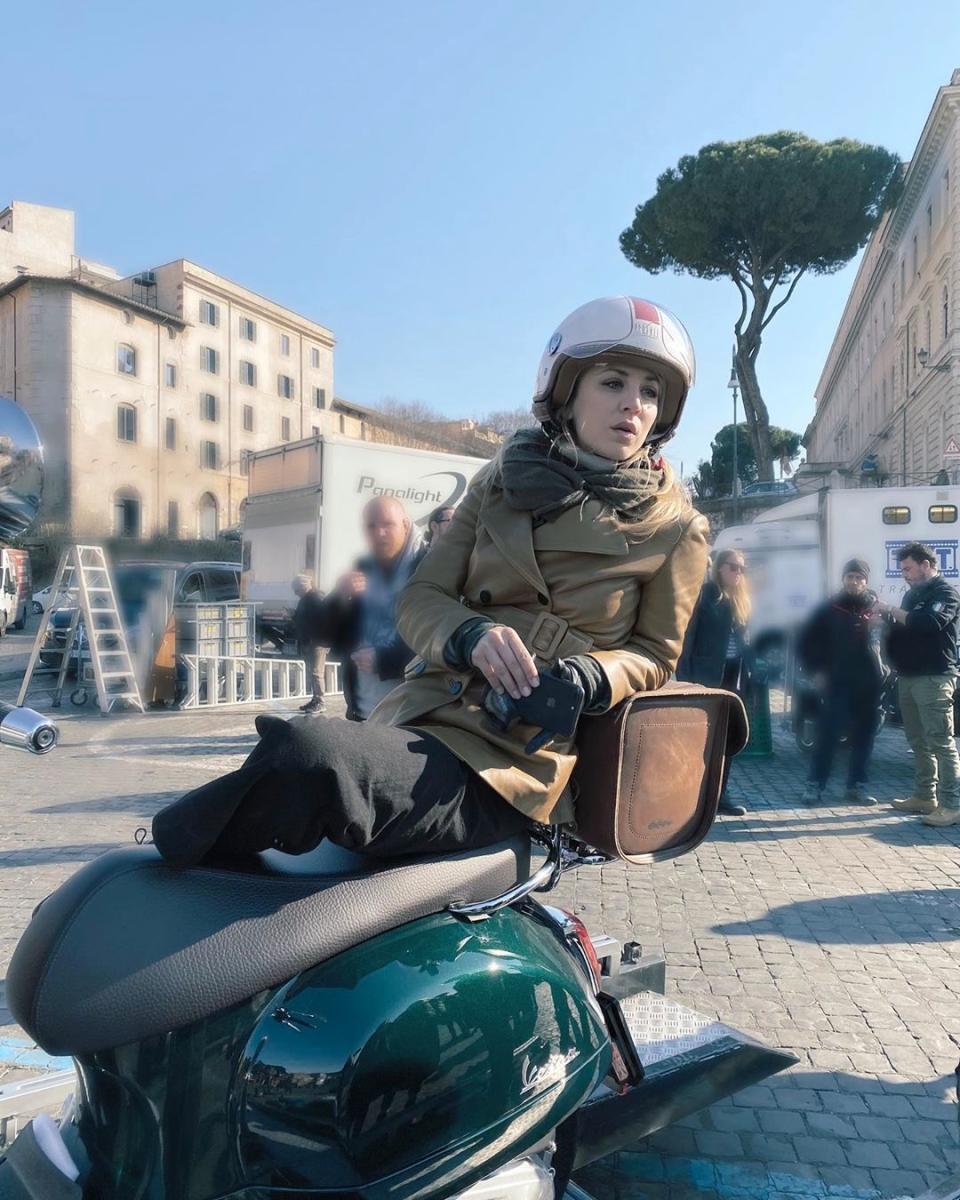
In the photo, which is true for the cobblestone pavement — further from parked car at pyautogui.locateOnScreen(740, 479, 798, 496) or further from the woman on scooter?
parked car at pyautogui.locateOnScreen(740, 479, 798, 496)

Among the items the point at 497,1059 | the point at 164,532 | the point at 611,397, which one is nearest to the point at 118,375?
the point at 164,532

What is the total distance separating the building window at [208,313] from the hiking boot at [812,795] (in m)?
5.78

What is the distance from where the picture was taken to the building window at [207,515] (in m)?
5.89

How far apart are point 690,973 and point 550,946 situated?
2.61 metres

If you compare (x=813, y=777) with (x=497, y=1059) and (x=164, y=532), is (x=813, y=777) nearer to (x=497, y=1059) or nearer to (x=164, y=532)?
(x=164, y=532)

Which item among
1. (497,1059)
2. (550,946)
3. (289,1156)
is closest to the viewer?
(289,1156)

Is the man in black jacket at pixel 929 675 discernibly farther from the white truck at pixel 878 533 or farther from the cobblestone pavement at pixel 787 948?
the white truck at pixel 878 533

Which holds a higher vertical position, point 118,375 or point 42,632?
point 118,375

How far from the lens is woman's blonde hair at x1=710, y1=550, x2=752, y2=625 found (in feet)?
26.0

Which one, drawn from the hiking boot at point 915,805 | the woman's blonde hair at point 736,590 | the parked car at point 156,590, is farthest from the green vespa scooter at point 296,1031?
the parked car at point 156,590

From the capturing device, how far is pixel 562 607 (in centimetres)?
189

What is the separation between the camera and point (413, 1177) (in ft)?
4.70

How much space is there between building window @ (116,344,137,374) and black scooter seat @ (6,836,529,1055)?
4.42 m

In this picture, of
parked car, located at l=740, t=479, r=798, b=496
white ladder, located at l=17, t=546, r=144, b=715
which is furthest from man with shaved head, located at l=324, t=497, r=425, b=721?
parked car, located at l=740, t=479, r=798, b=496
